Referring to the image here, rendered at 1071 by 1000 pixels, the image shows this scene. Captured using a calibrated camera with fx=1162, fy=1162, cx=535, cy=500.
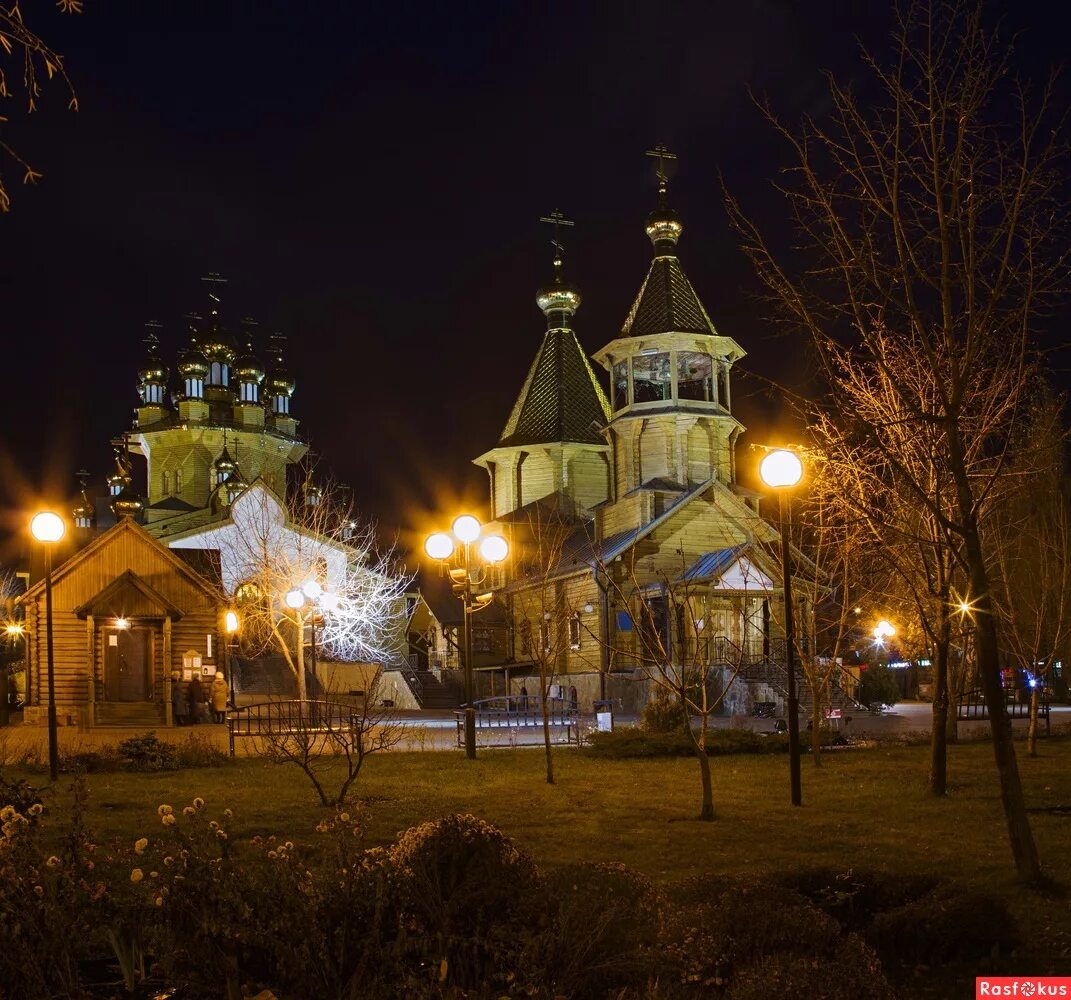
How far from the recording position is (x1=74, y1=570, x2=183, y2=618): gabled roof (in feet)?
102

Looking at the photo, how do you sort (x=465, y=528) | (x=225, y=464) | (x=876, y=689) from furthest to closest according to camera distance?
(x=225, y=464)
(x=876, y=689)
(x=465, y=528)

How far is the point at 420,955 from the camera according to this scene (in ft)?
18.2

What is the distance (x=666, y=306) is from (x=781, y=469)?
31.4m

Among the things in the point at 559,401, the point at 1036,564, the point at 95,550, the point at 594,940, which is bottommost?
the point at 594,940

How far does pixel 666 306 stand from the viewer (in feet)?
143

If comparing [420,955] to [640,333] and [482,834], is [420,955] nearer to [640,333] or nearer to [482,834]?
[482,834]

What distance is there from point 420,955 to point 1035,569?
34549mm

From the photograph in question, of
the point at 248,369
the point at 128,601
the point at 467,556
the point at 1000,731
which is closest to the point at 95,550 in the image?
the point at 128,601

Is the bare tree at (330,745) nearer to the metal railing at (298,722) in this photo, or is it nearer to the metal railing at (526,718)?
the metal railing at (298,722)

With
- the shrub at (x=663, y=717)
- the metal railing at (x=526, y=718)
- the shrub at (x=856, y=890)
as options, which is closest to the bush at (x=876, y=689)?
the metal railing at (x=526, y=718)

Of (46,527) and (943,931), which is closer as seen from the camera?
(943,931)

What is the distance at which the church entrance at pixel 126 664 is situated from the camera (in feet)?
110

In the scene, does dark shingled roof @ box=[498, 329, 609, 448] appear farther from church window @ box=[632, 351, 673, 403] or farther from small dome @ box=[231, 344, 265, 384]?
small dome @ box=[231, 344, 265, 384]

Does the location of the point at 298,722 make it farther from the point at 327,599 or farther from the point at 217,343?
the point at 217,343
